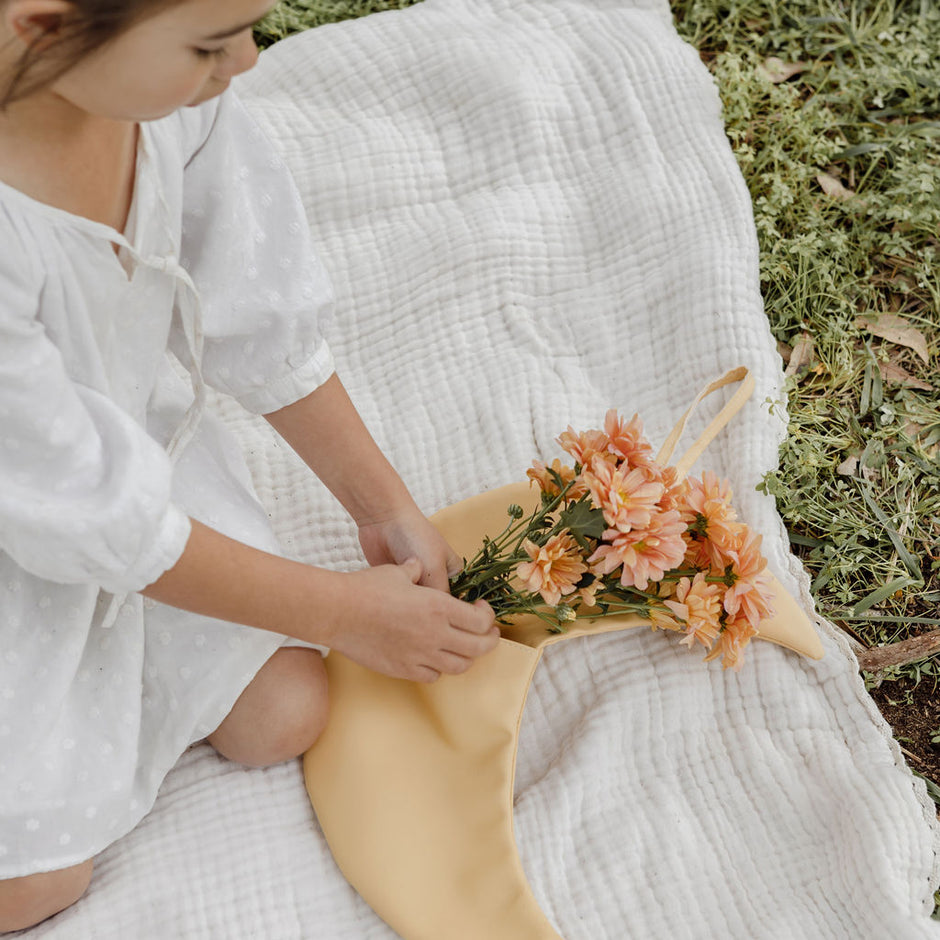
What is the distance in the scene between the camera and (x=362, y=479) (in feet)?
3.81

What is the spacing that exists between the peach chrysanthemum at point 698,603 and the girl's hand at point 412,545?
10.0 inches

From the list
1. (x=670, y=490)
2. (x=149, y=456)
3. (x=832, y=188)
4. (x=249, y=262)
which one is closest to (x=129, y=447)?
(x=149, y=456)

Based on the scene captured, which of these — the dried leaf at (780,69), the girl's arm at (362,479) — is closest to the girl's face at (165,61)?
the girl's arm at (362,479)

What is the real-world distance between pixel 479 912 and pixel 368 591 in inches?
13.3

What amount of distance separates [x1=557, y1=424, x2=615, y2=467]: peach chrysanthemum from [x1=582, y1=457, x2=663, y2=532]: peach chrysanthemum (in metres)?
0.03

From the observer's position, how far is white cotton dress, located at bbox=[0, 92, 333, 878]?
81 cm

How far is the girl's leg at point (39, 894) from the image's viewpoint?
38.9 inches

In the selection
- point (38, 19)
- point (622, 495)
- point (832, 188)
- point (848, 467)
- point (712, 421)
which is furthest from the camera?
point (832, 188)

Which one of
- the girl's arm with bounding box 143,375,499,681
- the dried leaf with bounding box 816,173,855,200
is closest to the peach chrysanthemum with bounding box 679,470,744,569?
the girl's arm with bounding box 143,375,499,681

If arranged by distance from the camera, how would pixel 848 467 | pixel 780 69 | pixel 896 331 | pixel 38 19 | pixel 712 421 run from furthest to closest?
pixel 780 69 < pixel 896 331 < pixel 848 467 < pixel 712 421 < pixel 38 19

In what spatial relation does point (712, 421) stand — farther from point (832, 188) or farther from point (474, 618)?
point (832, 188)

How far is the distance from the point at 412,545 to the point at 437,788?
0.84 feet

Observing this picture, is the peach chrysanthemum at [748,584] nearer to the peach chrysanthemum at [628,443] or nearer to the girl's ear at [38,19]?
the peach chrysanthemum at [628,443]

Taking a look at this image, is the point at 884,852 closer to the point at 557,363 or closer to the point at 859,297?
the point at 557,363
